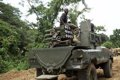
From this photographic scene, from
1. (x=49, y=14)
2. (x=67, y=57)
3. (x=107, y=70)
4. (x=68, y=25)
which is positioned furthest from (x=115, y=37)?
(x=67, y=57)

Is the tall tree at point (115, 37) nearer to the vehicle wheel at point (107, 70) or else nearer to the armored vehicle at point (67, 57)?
the vehicle wheel at point (107, 70)

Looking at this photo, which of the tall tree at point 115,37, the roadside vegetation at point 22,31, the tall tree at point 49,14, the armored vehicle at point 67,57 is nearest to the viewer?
the armored vehicle at point 67,57

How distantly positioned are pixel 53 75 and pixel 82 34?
240 cm

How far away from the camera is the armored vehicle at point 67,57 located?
31.9 feet

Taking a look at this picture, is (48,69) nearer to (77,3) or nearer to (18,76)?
(18,76)

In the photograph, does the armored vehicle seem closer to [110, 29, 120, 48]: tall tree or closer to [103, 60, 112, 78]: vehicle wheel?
[103, 60, 112, 78]: vehicle wheel

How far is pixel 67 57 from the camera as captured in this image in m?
9.91

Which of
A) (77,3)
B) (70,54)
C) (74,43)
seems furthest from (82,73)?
(77,3)

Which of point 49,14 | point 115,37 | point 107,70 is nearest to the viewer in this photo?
point 107,70

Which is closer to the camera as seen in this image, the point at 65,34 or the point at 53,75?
the point at 53,75

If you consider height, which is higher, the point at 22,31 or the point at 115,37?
the point at 22,31

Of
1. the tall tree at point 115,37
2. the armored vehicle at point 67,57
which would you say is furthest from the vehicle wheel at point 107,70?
the tall tree at point 115,37

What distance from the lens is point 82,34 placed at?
12.0 meters

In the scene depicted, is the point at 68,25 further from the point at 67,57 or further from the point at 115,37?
the point at 115,37
